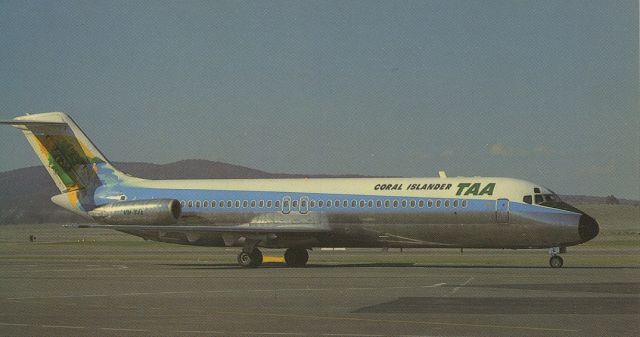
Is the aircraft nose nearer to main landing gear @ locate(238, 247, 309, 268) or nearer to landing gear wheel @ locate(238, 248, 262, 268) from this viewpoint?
main landing gear @ locate(238, 247, 309, 268)

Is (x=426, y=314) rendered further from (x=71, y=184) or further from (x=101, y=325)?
(x=71, y=184)

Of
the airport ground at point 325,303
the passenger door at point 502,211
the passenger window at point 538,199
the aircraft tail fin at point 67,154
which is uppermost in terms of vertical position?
the aircraft tail fin at point 67,154

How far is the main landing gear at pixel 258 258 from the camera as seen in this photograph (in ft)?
130

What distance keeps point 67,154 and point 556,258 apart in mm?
22185

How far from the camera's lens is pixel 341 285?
26.4 meters

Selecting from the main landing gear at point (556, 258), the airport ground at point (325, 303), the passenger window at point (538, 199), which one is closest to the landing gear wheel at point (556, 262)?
the main landing gear at point (556, 258)

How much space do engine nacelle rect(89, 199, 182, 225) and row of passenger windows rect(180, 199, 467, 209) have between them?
939mm

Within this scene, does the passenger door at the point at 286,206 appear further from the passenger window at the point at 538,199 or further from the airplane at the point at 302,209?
the passenger window at the point at 538,199

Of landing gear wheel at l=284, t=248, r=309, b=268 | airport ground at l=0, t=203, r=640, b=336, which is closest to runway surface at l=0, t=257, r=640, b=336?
airport ground at l=0, t=203, r=640, b=336

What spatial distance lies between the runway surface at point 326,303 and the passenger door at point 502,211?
3.59 m

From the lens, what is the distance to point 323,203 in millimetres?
39875

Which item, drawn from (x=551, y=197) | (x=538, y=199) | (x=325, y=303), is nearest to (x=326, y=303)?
(x=325, y=303)

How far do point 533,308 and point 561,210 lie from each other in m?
17.2

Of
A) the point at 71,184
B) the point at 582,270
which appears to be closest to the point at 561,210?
the point at 582,270
